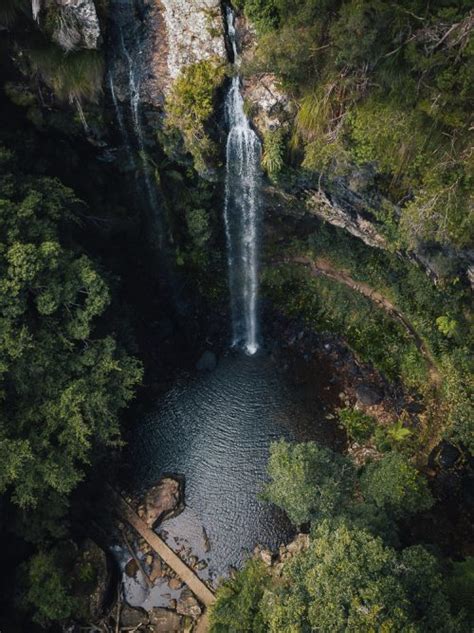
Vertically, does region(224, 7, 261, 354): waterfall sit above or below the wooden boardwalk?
above

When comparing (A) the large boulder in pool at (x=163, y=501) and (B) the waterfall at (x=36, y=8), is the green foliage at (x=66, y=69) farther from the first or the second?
(A) the large boulder in pool at (x=163, y=501)

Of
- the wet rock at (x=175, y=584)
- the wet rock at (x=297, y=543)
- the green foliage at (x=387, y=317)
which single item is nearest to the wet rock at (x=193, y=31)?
the green foliage at (x=387, y=317)

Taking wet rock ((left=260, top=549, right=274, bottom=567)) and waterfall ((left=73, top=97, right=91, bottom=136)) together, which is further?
waterfall ((left=73, top=97, right=91, bottom=136))

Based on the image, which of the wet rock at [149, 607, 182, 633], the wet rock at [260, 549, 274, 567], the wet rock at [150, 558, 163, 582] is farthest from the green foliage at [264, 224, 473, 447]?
the wet rock at [149, 607, 182, 633]

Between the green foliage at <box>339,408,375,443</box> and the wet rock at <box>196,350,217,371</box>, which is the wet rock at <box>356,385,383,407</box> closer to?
the green foliage at <box>339,408,375,443</box>

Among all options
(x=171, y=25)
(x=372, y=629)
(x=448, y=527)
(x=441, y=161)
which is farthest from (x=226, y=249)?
(x=372, y=629)

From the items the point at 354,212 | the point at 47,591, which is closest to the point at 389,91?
the point at 354,212

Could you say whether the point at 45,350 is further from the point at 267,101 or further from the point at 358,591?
the point at 267,101
